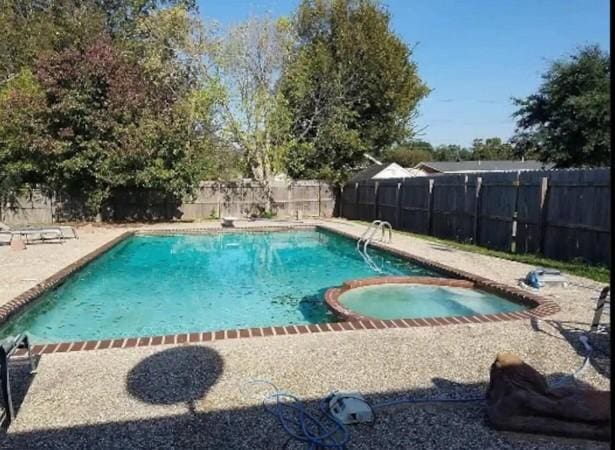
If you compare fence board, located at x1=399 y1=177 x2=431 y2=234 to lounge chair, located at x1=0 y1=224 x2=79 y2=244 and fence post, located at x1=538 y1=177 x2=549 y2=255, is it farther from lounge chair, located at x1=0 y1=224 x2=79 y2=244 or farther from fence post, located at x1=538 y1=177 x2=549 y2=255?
lounge chair, located at x1=0 y1=224 x2=79 y2=244

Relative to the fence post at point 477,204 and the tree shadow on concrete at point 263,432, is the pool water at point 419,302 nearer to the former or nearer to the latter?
the tree shadow on concrete at point 263,432

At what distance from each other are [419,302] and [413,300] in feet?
0.35

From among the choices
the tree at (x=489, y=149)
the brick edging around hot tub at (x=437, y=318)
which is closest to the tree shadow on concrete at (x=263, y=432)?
the brick edging around hot tub at (x=437, y=318)

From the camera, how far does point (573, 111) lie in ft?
71.3

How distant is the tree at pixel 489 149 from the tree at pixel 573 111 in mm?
42147

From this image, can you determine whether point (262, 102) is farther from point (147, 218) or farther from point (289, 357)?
point (289, 357)

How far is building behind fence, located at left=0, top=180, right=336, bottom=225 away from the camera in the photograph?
1838 centimetres

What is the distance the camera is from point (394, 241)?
12.9 m

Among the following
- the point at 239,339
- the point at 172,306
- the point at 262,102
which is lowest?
the point at 172,306

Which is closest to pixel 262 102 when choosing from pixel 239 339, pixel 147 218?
pixel 147 218

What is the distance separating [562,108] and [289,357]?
2247cm

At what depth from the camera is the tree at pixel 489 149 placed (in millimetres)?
66512

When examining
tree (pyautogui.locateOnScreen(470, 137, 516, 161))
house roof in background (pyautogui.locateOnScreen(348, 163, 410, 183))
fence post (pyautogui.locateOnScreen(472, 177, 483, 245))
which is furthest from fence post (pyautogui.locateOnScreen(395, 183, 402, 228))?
tree (pyautogui.locateOnScreen(470, 137, 516, 161))

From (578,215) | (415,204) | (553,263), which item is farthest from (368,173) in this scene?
(553,263)
